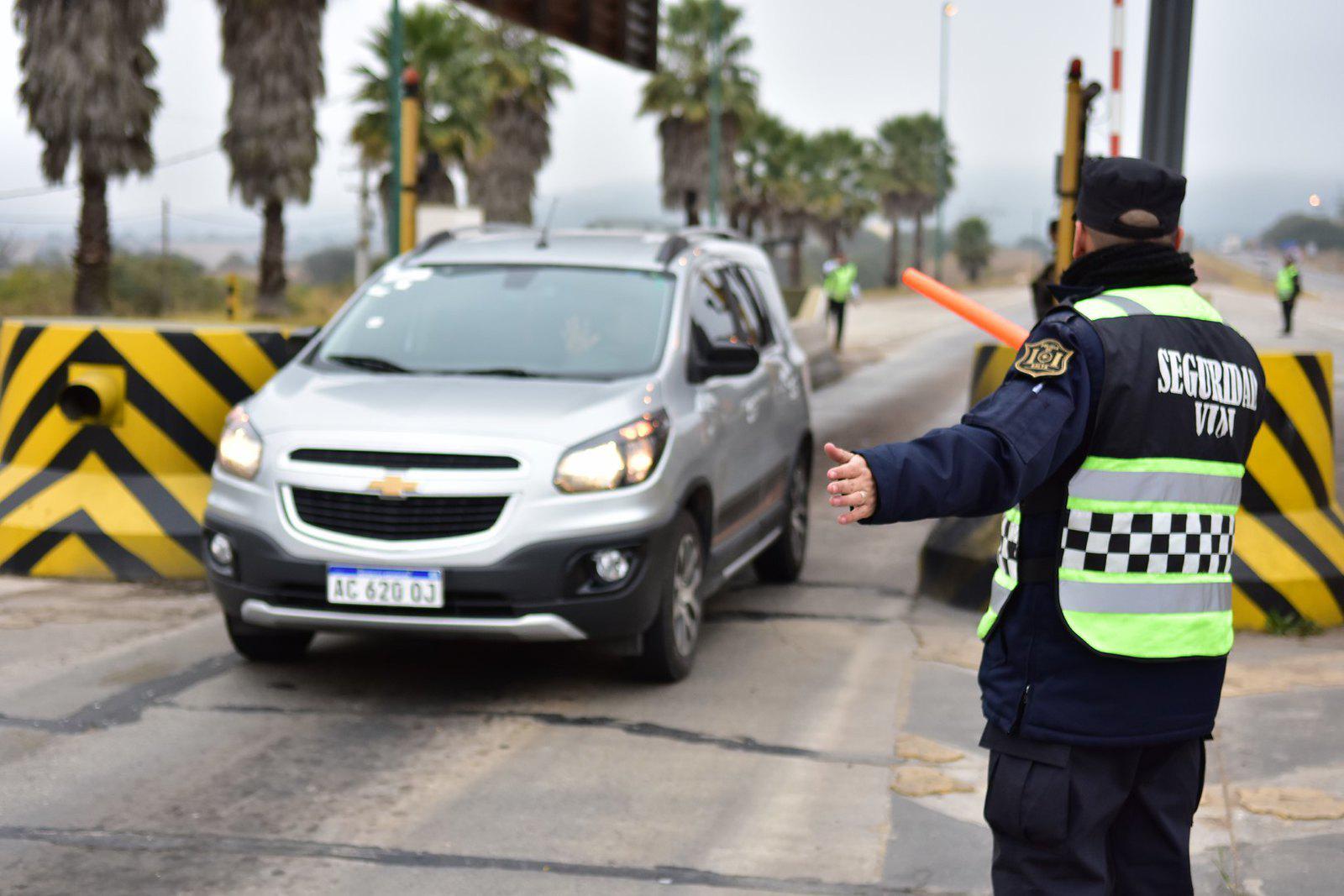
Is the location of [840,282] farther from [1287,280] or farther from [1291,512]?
[1291,512]

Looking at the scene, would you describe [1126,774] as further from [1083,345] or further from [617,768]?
[617,768]

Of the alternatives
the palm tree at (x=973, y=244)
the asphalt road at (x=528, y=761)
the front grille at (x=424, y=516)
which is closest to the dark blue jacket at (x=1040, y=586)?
the asphalt road at (x=528, y=761)

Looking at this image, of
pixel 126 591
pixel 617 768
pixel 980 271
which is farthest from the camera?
pixel 980 271

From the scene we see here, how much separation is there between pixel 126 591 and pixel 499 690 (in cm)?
243

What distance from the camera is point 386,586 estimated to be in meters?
5.66

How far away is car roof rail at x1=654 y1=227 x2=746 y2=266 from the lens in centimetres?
723

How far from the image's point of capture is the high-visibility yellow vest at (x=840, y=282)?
2977 centimetres

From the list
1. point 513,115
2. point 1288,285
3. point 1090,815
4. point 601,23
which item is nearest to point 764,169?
point 513,115

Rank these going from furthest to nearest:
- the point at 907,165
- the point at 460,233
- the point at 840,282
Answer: the point at 907,165 < the point at 840,282 < the point at 460,233

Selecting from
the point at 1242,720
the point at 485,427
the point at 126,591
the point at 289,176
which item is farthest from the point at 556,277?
the point at 289,176

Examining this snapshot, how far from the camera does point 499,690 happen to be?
20.2 feet

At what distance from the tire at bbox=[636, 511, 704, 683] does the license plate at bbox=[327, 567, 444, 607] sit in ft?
2.85

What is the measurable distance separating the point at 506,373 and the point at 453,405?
0.51 m

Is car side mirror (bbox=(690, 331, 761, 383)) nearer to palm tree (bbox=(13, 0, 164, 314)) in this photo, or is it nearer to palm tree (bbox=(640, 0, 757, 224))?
palm tree (bbox=(13, 0, 164, 314))
